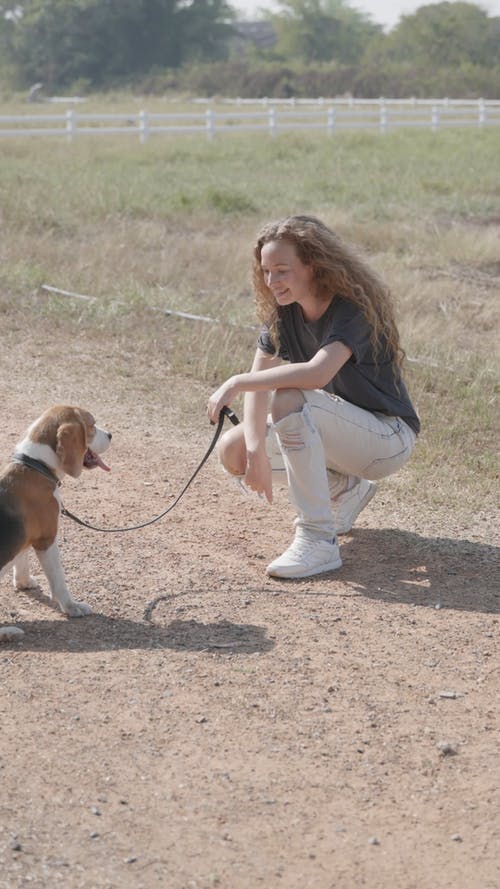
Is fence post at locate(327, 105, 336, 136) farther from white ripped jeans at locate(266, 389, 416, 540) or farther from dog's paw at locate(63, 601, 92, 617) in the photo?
dog's paw at locate(63, 601, 92, 617)

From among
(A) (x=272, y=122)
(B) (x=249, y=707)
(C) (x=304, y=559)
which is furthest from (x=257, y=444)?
(A) (x=272, y=122)

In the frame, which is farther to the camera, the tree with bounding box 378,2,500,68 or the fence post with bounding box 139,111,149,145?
the tree with bounding box 378,2,500,68

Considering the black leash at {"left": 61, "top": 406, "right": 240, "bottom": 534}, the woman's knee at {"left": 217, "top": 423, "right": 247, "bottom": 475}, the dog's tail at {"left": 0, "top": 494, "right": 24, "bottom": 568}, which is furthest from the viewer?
the woman's knee at {"left": 217, "top": 423, "right": 247, "bottom": 475}

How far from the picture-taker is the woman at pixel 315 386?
509cm

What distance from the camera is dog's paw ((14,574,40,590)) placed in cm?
514

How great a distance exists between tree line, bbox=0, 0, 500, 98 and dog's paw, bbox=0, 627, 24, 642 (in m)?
47.4

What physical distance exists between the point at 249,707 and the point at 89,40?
63.3m

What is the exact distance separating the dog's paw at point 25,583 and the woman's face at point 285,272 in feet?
5.14

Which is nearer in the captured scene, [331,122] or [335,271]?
[335,271]

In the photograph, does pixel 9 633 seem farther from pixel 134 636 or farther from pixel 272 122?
pixel 272 122

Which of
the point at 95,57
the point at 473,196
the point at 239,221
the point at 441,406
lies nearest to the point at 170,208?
the point at 239,221

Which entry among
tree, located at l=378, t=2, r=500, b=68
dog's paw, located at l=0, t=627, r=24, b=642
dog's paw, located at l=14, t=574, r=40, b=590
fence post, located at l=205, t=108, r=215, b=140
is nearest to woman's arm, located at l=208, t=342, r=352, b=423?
dog's paw, located at l=14, t=574, r=40, b=590

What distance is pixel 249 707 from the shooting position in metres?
4.12

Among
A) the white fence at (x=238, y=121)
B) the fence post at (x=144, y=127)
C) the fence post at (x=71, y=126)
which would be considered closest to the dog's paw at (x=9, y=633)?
the white fence at (x=238, y=121)
